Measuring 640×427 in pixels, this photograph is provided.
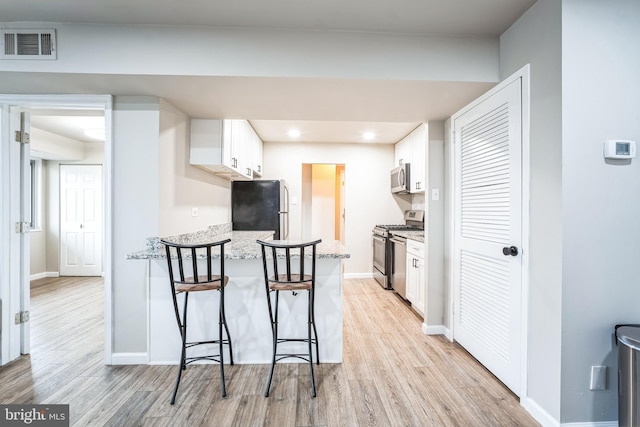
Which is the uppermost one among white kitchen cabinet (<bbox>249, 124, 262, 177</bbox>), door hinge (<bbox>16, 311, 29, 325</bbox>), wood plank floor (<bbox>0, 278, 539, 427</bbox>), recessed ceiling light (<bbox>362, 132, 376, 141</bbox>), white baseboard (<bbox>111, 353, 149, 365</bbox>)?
recessed ceiling light (<bbox>362, 132, 376, 141</bbox>)

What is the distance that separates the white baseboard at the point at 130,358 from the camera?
233 cm

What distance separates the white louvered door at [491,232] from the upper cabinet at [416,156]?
4.09 feet

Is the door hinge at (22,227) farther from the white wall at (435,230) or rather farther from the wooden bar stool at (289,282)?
the white wall at (435,230)

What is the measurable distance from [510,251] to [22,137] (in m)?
3.84

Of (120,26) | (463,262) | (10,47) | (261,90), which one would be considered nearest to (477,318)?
(463,262)

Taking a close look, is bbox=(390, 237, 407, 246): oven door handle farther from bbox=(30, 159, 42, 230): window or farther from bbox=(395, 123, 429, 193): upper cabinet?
bbox=(30, 159, 42, 230): window

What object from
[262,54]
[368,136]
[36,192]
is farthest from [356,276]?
[36,192]

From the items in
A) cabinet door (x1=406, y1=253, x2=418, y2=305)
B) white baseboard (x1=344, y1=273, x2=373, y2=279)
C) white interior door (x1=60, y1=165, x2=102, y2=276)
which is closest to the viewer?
cabinet door (x1=406, y1=253, x2=418, y2=305)

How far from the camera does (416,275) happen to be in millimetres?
3441

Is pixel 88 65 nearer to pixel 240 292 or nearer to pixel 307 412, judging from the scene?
pixel 240 292

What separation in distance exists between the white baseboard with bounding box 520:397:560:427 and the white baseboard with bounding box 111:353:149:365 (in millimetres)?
2663

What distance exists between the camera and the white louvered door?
6.29ft

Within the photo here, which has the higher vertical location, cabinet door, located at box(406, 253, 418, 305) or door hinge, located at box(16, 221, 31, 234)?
door hinge, located at box(16, 221, 31, 234)

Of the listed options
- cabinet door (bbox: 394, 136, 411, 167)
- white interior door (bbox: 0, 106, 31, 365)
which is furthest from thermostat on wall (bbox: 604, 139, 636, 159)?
white interior door (bbox: 0, 106, 31, 365)
